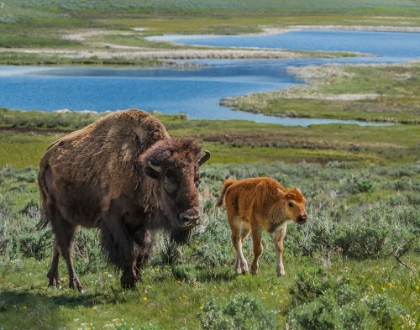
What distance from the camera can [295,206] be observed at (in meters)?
7.59

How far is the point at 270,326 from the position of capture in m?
4.87

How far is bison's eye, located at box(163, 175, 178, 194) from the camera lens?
7.14 meters

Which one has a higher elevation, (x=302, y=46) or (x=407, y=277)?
(x=407, y=277)

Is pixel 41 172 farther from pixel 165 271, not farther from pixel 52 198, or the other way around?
pixel 165 271

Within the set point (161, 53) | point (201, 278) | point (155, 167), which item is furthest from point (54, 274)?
point (161, 53)

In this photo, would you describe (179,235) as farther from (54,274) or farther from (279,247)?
(54,274)

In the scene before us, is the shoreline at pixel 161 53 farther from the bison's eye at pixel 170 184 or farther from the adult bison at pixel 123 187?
the bison's eye at pixel 170 184

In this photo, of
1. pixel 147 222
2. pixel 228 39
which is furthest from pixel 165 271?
pixel 228 39

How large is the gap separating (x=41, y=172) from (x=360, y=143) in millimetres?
35999

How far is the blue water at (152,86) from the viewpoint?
2314 inches

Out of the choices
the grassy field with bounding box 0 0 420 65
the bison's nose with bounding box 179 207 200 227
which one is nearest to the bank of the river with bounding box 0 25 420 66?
the grassy field with bounding box 0 0 420 65

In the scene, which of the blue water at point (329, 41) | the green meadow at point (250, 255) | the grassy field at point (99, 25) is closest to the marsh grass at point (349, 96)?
the green meadow at point (250, 255)

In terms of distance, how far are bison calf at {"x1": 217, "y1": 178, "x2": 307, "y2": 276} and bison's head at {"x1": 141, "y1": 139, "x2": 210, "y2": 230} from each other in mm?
1055

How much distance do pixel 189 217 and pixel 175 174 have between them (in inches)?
26.1
